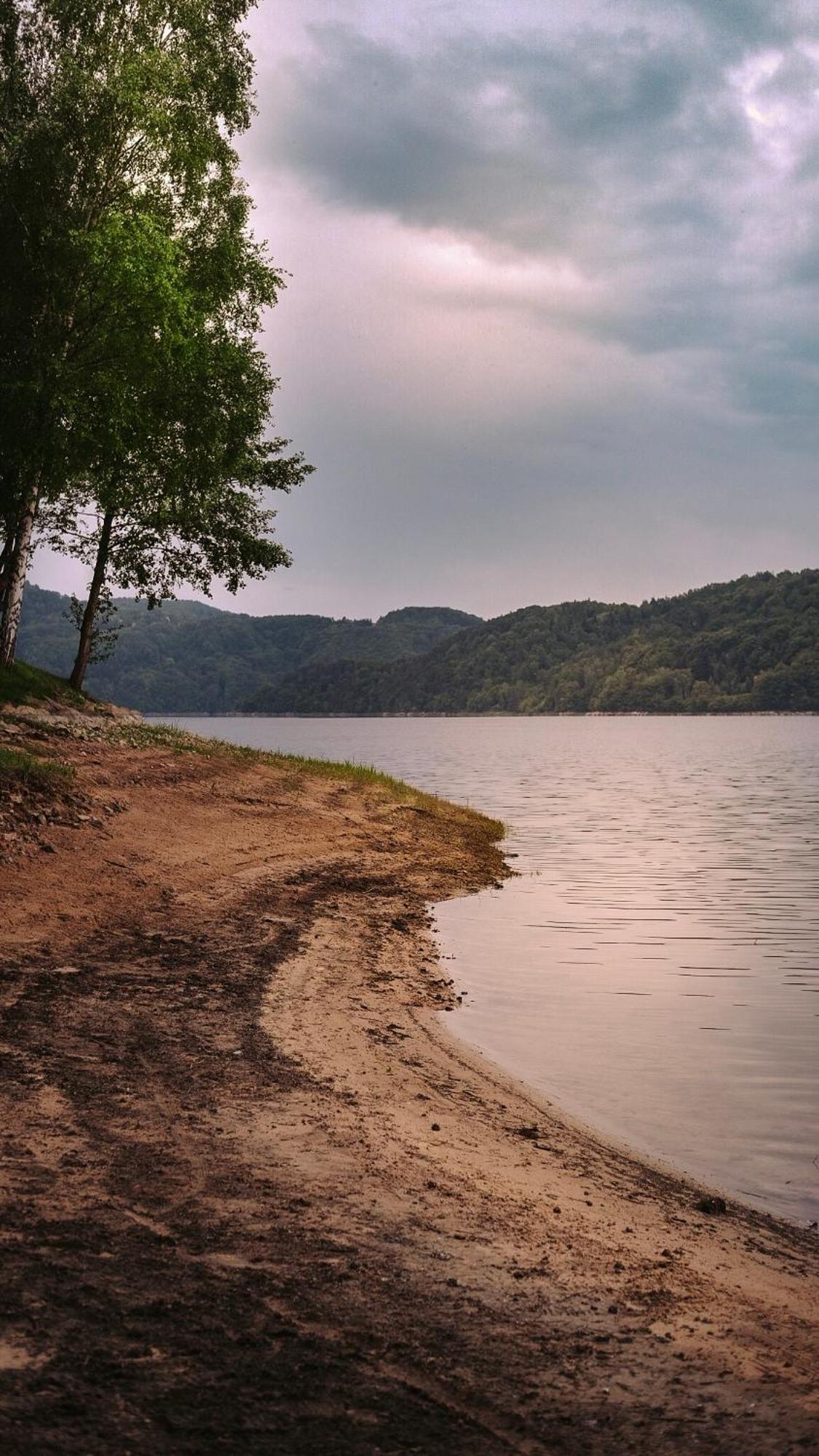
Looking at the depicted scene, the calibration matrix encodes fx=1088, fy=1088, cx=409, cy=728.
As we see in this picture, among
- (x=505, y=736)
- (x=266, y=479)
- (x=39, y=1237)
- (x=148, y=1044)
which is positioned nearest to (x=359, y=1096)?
(x=148, y=1044)

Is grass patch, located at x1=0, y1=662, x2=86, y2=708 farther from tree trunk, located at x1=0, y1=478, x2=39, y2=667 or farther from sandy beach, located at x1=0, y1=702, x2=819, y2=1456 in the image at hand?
sandy beach, located at x1=0, y1=702, x2=819, y2=1456

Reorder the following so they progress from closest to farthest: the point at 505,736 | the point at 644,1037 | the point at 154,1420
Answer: the point at 154,1420 < the point at 644,1037 < the point at 505,736

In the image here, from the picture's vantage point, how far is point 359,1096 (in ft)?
29.3

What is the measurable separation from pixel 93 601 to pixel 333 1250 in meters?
34.7

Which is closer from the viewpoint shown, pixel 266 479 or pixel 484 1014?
pixel 484 1014

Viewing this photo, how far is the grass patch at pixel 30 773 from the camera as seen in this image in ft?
63.3

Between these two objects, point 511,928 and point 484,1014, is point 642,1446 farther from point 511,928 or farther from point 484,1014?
point 511,928

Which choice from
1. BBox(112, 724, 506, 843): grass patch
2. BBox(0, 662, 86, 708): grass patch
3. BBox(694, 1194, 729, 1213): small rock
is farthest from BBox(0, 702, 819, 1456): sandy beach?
BBox(0, 662, 86, 708): grass patch

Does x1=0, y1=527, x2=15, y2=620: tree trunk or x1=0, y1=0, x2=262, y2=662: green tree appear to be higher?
x1=0, y1=0, x2=262, y2=662: green tree

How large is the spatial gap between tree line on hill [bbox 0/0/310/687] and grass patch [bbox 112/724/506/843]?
14.7 feet

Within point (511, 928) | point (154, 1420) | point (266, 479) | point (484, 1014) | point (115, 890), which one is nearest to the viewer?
point (154, 1420)

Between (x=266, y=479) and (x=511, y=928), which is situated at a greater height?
(x=266, y=479)

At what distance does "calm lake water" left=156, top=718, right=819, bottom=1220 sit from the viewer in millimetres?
9500

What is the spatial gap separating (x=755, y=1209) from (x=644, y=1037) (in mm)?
4699
